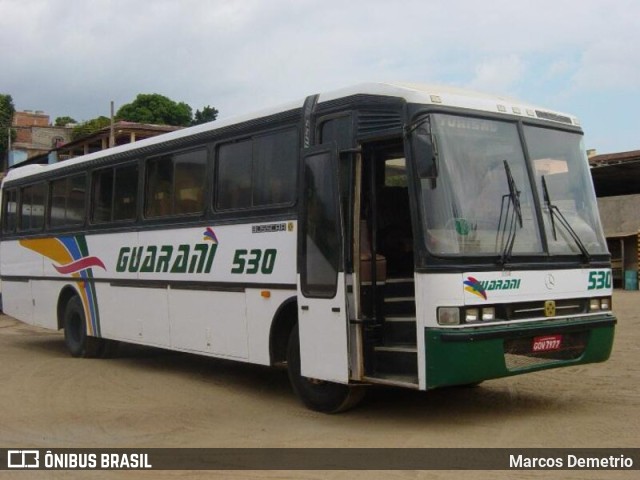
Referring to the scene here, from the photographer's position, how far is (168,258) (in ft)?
33.0

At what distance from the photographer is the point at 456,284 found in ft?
21.5

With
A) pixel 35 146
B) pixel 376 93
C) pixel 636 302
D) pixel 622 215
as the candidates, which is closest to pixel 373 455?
pixel 376 93

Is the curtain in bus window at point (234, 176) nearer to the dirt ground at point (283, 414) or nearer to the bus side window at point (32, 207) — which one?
the dirt ground at point (283, 414)

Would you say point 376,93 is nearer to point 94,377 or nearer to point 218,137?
point 218,137

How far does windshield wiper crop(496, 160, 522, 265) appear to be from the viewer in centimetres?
685

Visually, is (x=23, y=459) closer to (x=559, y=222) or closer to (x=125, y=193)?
(x=559, y=222)

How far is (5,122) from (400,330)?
72354 millimetres

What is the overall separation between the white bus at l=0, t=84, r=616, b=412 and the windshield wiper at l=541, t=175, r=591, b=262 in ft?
0.07

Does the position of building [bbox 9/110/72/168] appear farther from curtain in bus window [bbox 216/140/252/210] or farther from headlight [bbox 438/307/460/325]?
headlight [bbox 438/307/460/325]

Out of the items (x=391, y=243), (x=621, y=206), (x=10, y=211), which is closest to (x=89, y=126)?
(x=621, y=206)

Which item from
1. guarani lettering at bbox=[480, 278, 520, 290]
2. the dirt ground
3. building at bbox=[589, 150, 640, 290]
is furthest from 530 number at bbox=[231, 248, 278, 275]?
building at bbox=[589, 150, 640, 290]

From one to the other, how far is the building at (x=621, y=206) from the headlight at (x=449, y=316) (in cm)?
1886

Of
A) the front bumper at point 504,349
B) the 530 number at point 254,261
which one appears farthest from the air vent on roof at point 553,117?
the 530 number at point 254,261
